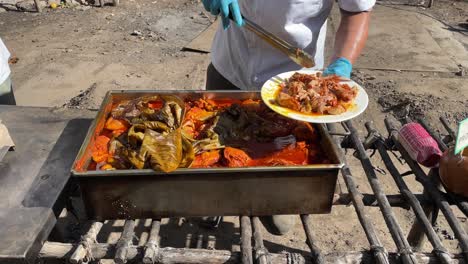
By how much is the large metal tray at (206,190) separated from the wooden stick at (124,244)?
0.06 m

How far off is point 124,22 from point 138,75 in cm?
254

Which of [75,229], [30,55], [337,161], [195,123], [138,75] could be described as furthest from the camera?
[30,55]

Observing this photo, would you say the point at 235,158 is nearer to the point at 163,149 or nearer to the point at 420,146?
the point at 163,149

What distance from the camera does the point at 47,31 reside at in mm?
8148

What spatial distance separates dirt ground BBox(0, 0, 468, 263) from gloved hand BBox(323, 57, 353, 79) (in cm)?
162

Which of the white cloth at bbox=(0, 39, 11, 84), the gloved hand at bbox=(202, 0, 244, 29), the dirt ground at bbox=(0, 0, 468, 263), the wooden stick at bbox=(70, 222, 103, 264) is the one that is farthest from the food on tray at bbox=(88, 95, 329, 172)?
the dirt ground at bbox=(0, 0, 468, 263)

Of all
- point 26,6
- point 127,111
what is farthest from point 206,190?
point 26,6

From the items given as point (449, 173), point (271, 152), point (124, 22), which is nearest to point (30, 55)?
point (124, 22)

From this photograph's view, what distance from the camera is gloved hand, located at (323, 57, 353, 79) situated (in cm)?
251

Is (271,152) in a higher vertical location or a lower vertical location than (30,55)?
higher

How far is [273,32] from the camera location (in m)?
2.82

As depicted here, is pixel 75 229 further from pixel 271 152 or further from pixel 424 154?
pixel 424 154

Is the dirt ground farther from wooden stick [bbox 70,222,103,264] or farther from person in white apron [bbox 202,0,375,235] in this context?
wooden stick [bbox 70,222,103,264]

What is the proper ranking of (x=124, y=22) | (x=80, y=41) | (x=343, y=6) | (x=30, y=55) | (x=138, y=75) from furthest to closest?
(x=124, y=22) < (x=80, y=41) < (x=30, y=55) < (x=138, y=75) < (x=343, y=6)
